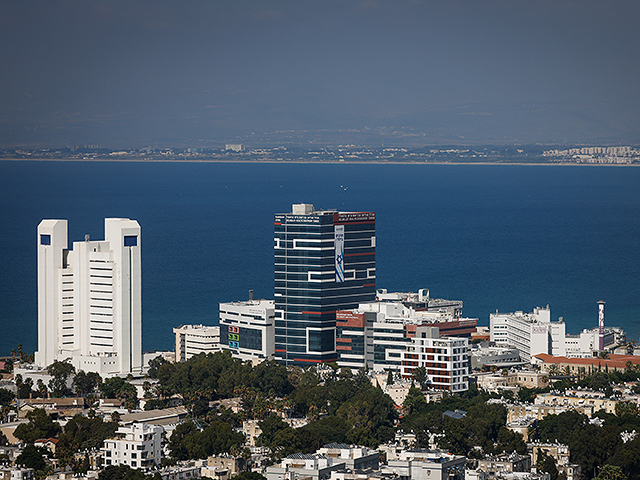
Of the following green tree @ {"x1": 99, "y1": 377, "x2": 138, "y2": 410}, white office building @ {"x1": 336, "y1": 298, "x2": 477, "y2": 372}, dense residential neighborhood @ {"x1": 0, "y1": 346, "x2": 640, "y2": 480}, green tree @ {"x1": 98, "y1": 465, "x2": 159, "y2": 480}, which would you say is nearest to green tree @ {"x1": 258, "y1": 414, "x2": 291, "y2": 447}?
dense residential neighborhood @ {"x1": 0, "y1": 346, "x2": 640, "y2": 480}

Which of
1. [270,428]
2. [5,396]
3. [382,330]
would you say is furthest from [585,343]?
[5,396]

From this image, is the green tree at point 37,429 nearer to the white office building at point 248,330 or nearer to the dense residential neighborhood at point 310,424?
the dense residential neighborhood at point 310,424

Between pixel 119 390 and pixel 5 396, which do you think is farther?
pixel 119 390

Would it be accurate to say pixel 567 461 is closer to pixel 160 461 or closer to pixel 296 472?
pixel 296 472

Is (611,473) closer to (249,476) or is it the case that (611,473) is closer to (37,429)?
(249,476)

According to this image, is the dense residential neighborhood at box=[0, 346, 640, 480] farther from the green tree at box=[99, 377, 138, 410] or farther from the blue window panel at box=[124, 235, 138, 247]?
the blue window panel at box=[124, 235, 138, 247]

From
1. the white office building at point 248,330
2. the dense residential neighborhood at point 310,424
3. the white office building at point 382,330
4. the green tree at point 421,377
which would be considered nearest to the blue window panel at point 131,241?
the dense residential neighborhood at point 310,424
